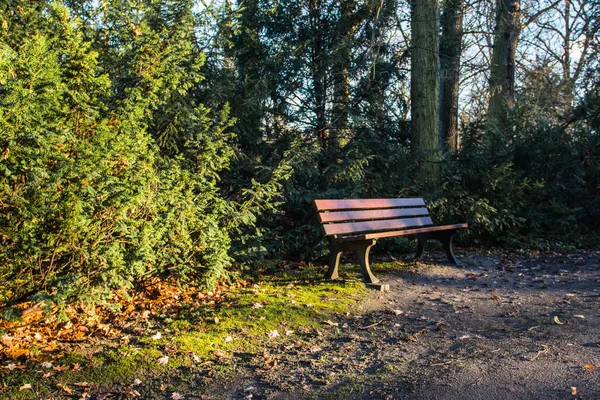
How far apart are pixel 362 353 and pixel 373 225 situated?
9.60 ft

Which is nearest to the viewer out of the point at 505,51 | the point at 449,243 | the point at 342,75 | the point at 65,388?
the point at 65,388

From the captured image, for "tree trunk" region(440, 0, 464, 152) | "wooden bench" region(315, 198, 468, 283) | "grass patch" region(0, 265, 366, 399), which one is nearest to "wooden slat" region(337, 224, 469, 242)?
"wooden bench" region(315, 198, 468, 283)

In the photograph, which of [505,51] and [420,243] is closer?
→ [420,243]

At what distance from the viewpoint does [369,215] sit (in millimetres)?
6598

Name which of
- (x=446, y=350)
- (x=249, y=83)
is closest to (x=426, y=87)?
(x=249, y=83)

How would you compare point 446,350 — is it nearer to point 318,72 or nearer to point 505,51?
point 318,72

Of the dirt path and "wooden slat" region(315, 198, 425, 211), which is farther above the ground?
"wooden slat" region(315, 198, 425, 211)

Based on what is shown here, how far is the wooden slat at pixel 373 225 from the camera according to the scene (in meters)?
5.83

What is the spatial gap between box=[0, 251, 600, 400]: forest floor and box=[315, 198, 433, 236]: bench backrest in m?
0.77

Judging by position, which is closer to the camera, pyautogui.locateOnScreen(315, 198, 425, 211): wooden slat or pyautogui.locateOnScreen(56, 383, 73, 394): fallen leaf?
pyautogui.locateOnScreen(56, 383, 73, 394): fallen leaf

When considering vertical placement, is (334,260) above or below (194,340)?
above

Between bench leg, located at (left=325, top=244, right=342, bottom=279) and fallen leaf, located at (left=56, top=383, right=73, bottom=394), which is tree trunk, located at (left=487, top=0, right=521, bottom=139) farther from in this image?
fallen leaf, located at (left=56, top=383, right=73, bottom=394)

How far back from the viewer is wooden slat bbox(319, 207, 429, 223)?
5874 millimetres

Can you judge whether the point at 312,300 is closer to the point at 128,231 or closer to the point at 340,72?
the point at 128,231
